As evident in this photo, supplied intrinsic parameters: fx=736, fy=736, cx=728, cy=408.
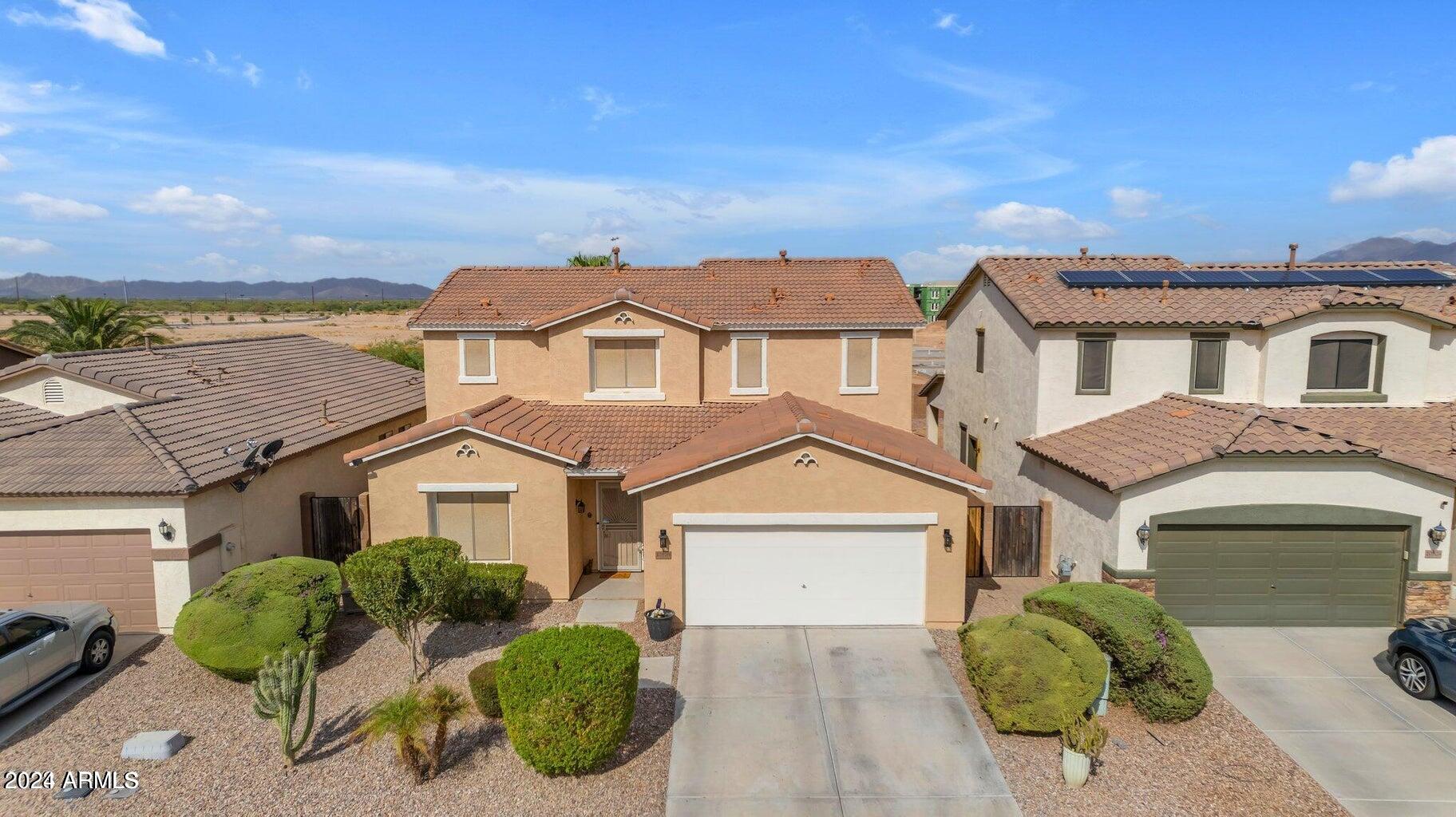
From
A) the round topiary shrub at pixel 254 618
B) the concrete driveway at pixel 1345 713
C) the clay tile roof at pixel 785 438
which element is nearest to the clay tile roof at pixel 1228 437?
the clay tile roof at pixel 785 438

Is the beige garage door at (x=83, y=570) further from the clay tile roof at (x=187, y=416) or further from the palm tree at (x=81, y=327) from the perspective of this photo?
the palm tree at (x=81, y=327)

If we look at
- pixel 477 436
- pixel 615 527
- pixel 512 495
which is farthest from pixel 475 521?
pixel 615 527

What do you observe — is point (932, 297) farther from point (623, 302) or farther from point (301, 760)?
point (301, 760)

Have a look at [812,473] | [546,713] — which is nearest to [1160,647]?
[812,473]

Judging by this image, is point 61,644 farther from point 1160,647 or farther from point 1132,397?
point 1132,397

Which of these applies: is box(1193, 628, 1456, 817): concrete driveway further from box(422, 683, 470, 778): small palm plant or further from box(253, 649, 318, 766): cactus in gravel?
box(253, 649, 318, 766): cactus in gravel

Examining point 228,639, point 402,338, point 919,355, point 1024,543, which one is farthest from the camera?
point 402,338

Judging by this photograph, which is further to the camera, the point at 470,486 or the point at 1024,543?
the point at 1024,543
